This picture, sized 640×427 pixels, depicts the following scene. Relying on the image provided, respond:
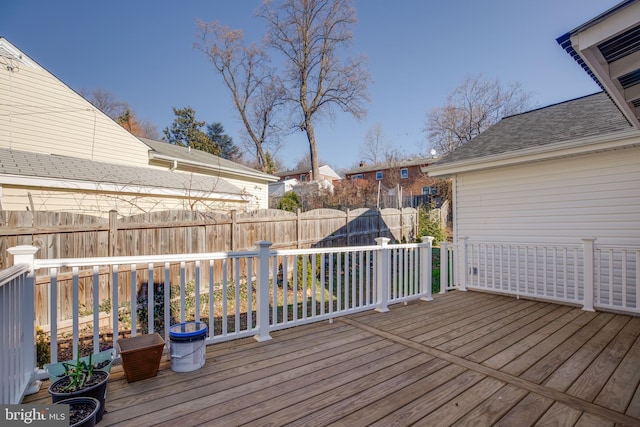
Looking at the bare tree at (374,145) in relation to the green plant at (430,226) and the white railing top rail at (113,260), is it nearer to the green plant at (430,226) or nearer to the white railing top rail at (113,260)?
the green plant at (430,226)

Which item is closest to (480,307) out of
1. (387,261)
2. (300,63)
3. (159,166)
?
(387,261)

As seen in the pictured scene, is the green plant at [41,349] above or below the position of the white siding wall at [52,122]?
below

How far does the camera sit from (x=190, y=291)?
5672mm

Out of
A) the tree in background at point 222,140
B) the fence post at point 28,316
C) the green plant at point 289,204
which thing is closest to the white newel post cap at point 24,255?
the fence post at point 28,316

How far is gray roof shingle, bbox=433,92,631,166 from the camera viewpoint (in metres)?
4.70

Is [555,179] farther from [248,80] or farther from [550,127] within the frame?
[248,80]

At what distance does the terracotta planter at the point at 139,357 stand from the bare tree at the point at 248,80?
1664 centimetres

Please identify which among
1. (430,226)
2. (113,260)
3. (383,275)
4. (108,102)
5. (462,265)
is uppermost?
(108,102)

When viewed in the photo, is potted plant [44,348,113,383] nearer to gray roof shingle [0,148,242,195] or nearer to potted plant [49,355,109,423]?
potted plant [49,355,109,423]

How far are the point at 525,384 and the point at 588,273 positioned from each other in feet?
9.23

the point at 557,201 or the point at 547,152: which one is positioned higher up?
the point at 547,152

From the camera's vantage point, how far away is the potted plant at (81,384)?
1707 millimetres

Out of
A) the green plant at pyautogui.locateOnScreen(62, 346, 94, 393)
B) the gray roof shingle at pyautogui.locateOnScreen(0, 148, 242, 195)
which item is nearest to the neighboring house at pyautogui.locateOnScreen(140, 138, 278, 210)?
the gray roof shingle at pyautogui.locateOnScreen(0, 148, 242, 195)

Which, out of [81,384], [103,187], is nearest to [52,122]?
[103,187]
